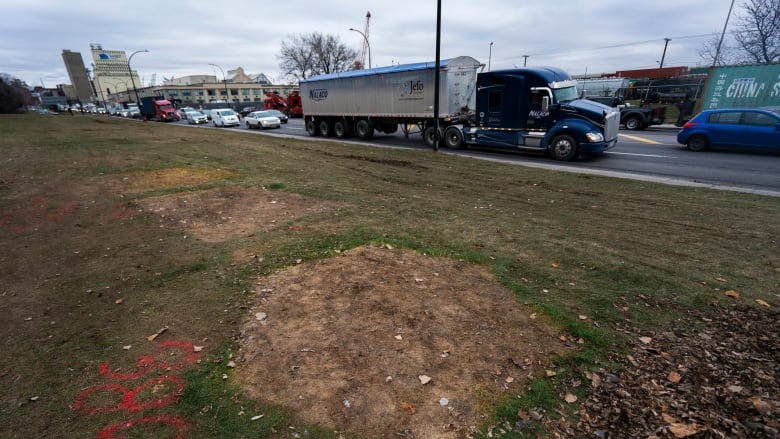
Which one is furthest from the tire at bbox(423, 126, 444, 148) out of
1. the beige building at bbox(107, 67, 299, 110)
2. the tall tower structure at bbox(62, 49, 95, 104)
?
the tall tower structure at bbox(62, 49, 95, 104)

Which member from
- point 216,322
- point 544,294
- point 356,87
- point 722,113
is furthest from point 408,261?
point 356,87

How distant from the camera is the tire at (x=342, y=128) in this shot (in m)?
22.7

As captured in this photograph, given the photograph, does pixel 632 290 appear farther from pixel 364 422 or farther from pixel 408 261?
pixel 364 422

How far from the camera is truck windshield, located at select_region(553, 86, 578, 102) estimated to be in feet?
46.3

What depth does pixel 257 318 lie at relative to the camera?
3723 millimetres

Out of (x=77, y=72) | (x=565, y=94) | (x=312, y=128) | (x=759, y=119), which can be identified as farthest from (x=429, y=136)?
(x=77, y=72)

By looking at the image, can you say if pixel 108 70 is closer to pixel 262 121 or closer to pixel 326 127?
pixel 262 121

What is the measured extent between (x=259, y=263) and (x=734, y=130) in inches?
707

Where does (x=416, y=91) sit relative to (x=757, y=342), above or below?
above

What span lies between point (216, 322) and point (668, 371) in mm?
4056

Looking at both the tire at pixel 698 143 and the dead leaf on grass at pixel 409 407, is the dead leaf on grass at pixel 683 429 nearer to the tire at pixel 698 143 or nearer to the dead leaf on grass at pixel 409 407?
the dead leaf on grass at pixel 409 407

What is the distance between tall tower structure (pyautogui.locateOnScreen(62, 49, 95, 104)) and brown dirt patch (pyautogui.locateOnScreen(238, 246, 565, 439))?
18727 centimetres

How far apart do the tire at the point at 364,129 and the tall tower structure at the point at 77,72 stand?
17225 cm

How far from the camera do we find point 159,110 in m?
49.2
